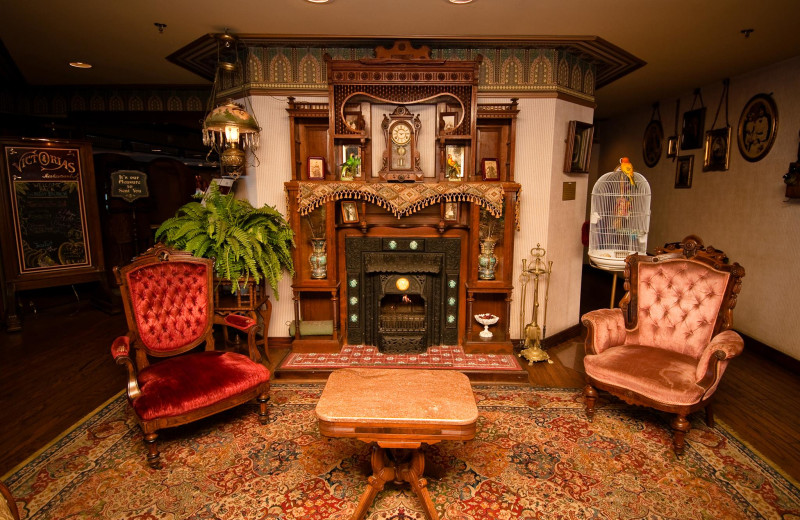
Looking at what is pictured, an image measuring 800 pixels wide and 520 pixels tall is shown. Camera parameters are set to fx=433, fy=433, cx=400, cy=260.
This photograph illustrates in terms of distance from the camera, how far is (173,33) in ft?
11.9

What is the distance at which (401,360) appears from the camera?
3924mm

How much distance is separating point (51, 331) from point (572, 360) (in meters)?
5.60

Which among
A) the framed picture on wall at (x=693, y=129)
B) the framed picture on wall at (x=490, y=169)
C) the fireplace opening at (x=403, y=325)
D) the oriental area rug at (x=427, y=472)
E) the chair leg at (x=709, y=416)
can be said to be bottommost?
the oriental area rug at (x=427, y=472)

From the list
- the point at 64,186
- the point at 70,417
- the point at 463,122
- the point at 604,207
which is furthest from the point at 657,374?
the point at 64,186

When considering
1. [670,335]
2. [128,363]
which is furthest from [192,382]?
[670,335]

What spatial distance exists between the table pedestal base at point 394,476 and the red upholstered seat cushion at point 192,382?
1.12m

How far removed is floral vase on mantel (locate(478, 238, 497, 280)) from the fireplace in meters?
0.22

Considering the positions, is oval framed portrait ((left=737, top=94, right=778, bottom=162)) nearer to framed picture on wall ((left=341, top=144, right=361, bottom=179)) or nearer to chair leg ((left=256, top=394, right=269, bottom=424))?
framed picture on wall ((left=341, top=144, right=361, bottom=179))

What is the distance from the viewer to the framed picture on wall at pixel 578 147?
416cm

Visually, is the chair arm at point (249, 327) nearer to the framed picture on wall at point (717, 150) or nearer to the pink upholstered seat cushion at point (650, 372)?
the pink upholstered seat cushion at point (650, 372)

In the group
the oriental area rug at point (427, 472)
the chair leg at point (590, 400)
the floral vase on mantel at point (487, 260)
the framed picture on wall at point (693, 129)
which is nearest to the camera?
the oriental area rug at point (427, 472)

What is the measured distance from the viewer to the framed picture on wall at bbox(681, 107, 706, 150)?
5246 mm

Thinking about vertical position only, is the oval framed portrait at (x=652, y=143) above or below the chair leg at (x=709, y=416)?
above

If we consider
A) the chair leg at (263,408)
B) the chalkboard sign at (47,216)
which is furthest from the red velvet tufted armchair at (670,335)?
the chalkboard sign at (47,216)
